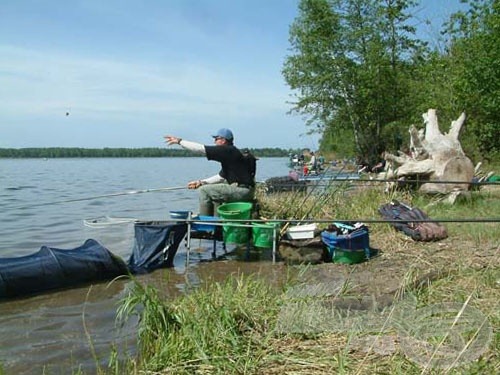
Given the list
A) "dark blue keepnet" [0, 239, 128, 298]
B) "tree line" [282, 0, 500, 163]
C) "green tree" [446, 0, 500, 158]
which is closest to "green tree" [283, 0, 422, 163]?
"tree line" [282, 0, 500, 163]

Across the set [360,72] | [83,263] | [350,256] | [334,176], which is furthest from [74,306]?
[360,72]

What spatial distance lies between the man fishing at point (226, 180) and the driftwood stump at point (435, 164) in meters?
4.15

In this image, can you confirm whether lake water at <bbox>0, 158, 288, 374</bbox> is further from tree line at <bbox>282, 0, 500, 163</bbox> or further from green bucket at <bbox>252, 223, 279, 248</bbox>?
tree line at <bbox>282, 0, 500, 163</bbox>

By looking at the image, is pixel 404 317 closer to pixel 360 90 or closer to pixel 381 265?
pixel 381 265

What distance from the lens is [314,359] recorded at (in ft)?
10.6

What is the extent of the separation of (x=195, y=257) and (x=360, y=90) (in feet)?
68.7

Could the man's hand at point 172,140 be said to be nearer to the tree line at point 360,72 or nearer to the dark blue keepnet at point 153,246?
the dark blue keepnet at point 153,246

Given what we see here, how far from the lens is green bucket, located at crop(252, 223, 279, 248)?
7320mm

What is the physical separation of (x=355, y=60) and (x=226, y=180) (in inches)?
828

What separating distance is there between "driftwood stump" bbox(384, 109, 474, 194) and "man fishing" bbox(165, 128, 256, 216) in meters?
4.15

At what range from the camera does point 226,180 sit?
846cm

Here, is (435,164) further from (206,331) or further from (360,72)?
(360,72)

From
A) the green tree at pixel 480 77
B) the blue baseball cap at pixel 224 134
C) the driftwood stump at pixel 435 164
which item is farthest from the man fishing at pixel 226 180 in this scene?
the green tree at pixel 480 77

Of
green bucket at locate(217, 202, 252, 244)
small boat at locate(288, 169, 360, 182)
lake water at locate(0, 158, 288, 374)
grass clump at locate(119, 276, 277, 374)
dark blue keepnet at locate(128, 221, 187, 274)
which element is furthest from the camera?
small boat at locate(288, 169, 360, 182)
